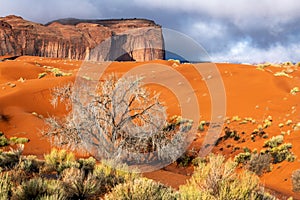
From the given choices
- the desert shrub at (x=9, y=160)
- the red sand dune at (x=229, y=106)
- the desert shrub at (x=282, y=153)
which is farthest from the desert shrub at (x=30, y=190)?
the desert shrub at (x=282, y=153)

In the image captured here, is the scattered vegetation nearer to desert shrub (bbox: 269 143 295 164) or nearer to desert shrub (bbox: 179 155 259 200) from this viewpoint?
desert shrub (bbox: 179 155 259 200)

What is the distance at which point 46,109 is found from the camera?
86.5 ft

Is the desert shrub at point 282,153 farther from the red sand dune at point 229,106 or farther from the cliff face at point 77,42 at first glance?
the cliff face at point 77,42

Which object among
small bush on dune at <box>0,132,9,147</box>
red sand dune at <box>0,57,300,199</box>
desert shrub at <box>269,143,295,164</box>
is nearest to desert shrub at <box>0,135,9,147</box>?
small bush on dune at <box>0,132,9,147</box>

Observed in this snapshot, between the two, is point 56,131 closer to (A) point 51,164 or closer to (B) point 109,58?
(A) point 51,164

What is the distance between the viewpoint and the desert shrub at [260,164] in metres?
14.0

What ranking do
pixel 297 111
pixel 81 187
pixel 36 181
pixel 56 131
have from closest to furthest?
pixel 36 181 < pixel 81 187 < pixel 56 131 < pixel 297 111

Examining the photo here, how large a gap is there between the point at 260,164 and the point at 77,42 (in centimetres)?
10297

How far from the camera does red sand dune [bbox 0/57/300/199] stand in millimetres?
14157

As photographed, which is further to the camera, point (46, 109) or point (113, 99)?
point (46, 109)

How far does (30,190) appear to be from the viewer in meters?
5.82

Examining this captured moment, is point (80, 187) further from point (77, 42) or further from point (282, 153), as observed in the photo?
point (77, 42)

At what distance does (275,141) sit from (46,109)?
18.0 meters

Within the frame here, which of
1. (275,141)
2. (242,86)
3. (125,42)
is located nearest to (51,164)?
(275,141)
